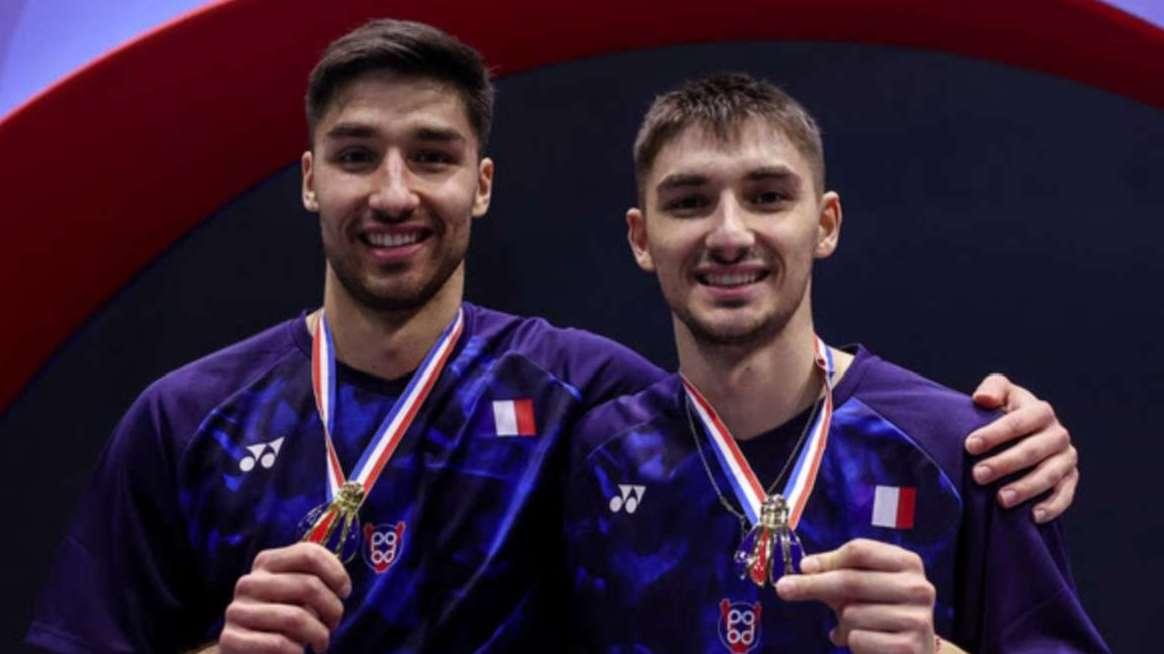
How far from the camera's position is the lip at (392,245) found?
8.98 feet

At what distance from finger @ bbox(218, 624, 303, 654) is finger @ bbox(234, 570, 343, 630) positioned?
5 cm

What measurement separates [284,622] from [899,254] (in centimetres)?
217

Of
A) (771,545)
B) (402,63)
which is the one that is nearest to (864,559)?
(771,545)

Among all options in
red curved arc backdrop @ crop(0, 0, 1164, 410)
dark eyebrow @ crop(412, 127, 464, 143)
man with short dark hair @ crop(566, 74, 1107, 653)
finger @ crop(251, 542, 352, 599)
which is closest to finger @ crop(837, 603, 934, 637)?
man with short dark hair @ crop(566, 74, 1107, 653)

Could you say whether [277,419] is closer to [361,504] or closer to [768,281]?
[361,504]

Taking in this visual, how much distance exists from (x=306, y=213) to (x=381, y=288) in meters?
1.43

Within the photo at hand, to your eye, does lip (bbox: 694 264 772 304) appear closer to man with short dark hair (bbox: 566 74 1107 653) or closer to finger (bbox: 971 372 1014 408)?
man with short dark hair (bbox: 566 74 1107 653)

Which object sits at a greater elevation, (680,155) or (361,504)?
(680,155)

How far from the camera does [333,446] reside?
2.72m

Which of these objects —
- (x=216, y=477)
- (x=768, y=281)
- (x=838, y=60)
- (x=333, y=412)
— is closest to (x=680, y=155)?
A: (x=768, y=281)

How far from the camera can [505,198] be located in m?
4.03

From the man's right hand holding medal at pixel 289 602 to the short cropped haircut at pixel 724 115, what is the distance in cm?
90

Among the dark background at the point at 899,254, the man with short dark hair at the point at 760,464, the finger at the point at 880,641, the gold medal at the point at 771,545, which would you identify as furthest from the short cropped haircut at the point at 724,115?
the dark background at the point at 899,254

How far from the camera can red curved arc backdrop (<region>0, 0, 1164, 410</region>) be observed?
3492 millimetres
